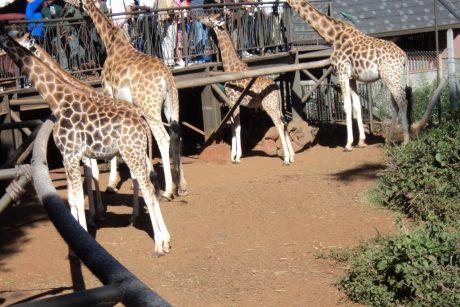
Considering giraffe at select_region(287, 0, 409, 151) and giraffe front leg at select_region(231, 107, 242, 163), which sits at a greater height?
giraffe at select_region(287, 0, 409, 151)

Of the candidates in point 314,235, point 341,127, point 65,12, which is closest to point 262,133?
point 341,127

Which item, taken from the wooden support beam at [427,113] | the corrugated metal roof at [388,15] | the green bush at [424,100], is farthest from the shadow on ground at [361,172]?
the corrugated metal roof at [388,15]

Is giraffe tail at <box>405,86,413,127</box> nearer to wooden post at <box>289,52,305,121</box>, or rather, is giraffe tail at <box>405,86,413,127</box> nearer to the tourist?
wooden post at <box>289,52,305,121</box>

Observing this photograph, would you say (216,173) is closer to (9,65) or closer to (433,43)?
(9,65)

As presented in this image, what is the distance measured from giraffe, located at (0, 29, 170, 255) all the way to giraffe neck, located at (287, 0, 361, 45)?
7.61m

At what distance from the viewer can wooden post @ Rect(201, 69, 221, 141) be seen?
1636 cm

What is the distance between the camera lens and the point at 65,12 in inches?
571

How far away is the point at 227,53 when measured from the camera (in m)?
15.6

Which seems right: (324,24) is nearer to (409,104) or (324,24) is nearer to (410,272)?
(409,104)

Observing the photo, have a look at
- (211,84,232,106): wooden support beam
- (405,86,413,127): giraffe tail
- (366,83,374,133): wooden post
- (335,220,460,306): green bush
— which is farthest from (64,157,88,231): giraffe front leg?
(366,83,374,133): wooden post

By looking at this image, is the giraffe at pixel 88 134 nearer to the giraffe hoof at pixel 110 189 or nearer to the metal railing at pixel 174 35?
the metal railing at pixel 174 35

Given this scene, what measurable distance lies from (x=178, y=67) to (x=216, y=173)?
7.18ft

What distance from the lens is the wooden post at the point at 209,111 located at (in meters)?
16.4

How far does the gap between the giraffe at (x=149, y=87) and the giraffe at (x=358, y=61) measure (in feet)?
15.7
